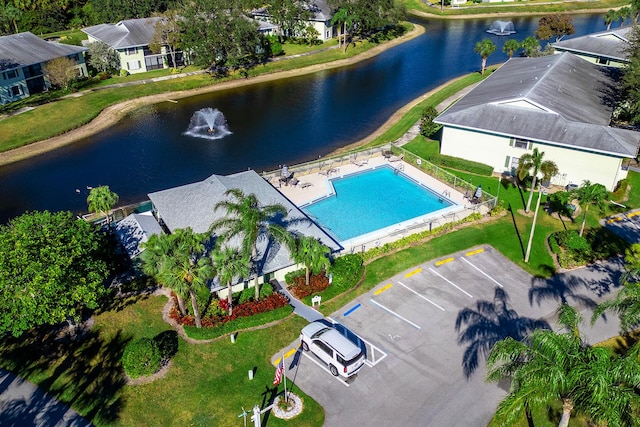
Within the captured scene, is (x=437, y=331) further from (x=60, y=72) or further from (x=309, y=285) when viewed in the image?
(x=60, y=72)

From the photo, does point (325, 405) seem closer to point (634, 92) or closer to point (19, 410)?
point (19, 410)

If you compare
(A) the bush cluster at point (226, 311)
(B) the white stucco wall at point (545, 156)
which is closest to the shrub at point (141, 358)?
(A) the bush cluster at point (226, 311)

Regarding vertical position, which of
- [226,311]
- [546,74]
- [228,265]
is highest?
[546,74]

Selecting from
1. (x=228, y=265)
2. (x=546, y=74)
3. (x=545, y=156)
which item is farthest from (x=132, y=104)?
(x=545, y=156)

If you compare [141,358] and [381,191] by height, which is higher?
[141,358]

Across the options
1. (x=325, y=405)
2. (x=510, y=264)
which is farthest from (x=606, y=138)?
(x=325, y=405)

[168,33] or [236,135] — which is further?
[168,33]

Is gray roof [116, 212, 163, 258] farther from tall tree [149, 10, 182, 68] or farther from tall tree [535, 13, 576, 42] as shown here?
tall tree [535, 13, 576, 42]

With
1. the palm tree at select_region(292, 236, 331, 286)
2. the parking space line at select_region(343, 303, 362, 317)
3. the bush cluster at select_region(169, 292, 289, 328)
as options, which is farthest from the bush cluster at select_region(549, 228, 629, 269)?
the bush cluster at select_region(169, 292, 289, 328)
